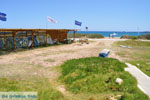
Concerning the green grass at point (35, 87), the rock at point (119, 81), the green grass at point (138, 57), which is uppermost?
the rock at point (119, 81)

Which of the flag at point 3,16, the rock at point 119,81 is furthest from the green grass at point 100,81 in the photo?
the flag at point 3,16

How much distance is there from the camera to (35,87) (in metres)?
7.98

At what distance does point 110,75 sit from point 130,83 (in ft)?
3.90

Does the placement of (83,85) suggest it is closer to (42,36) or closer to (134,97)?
(134,97)

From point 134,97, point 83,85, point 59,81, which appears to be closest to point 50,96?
point 83,85

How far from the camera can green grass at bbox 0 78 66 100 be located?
6.83 meters

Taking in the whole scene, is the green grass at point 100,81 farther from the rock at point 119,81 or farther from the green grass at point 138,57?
the green grass at point 138,57

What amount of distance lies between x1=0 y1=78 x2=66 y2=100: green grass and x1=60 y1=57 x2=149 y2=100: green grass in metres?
1.05

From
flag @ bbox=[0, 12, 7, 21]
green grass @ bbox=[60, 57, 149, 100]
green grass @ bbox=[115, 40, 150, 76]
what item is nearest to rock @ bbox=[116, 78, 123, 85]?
green grass @ bbox=[60, 57, 149, 100]

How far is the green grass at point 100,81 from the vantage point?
707 cm

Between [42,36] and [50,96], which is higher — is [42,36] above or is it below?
A: above

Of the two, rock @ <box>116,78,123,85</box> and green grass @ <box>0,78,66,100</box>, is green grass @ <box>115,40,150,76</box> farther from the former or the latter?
green grass @ <box>0,78,66,100</box>

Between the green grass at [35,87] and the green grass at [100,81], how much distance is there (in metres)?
1.05

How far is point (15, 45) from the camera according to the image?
67.8 feet
